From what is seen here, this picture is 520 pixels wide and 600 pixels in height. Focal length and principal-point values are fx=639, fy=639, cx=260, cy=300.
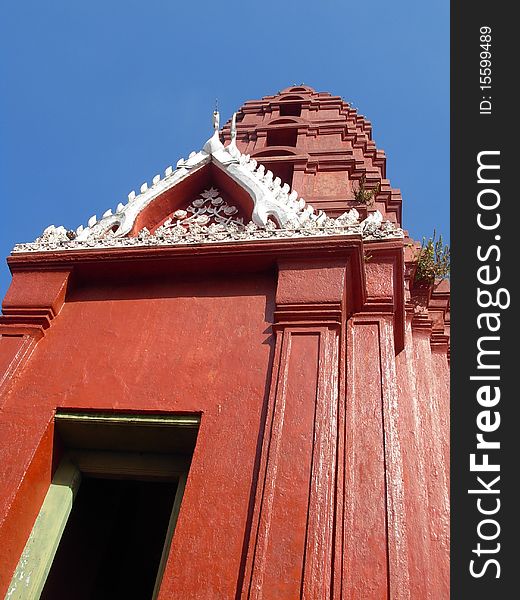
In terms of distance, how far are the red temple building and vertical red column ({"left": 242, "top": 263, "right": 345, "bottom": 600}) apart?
0.01 metres

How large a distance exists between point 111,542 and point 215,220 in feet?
10.3

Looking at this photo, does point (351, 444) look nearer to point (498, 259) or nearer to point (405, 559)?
point (405, 559)

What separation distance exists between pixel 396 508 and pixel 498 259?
169 cm

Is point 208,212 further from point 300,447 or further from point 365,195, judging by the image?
point 300,447

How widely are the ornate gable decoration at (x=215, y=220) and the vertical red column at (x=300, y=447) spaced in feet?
1.59

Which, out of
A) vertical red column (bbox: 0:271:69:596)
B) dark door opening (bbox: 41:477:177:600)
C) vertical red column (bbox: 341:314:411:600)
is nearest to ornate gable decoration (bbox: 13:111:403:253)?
vertical red column (bbox: 0:271:69:596)

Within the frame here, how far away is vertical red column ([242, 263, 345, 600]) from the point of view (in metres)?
3.18

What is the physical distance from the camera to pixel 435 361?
6.74m

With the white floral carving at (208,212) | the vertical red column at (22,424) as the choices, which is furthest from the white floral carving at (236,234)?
the white floral carving at (208,212)

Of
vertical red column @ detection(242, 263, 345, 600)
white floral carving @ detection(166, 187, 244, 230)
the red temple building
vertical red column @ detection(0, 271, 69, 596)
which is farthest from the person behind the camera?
white floral carving @ detection(166, 187, 244, 230)

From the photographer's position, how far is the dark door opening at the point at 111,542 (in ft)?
16.5

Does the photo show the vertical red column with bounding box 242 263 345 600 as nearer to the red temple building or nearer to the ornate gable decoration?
the red temple building

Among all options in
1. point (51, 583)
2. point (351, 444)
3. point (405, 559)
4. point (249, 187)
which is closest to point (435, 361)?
point (249, 187)

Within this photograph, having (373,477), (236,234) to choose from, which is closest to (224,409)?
(373,477)
